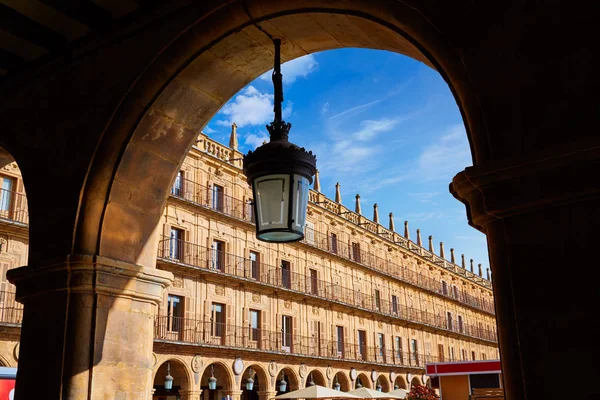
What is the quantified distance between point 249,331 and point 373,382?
9410 mm

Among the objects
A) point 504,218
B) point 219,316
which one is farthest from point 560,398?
point 219,316

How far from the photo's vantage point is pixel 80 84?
3451 mm

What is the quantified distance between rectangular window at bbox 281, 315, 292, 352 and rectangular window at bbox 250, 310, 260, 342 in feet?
4.61

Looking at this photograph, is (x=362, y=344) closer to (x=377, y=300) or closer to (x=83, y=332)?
(x=377, y=300)

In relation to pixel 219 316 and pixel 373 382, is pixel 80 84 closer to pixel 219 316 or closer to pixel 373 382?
pixel 219 316

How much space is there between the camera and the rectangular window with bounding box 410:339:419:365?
33.3 meters

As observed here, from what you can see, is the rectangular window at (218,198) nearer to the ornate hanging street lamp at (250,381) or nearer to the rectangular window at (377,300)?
the ornate hanging street lamp at (250,381)

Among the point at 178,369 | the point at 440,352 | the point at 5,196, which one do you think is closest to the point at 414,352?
the point at 440,352

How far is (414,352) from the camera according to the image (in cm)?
3369

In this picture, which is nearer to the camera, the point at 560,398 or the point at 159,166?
the point at 560,398

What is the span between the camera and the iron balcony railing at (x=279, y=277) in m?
20.9

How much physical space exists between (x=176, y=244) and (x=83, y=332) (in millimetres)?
18082

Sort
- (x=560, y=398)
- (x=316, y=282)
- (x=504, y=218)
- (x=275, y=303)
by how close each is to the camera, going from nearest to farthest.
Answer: (x=560, y=398), (x=504, y=218), (x=275, y=303), (x=316, y=282)

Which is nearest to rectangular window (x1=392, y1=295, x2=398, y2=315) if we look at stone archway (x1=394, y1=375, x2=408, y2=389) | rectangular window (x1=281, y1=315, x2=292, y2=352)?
stone archway (x1=394, y1=375, x2=408, y2=389)
